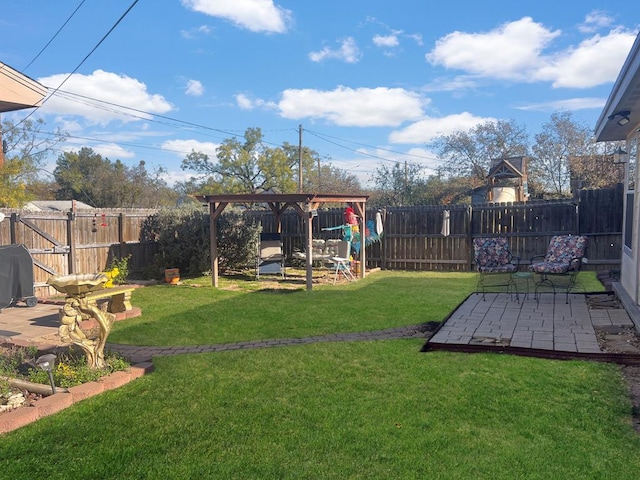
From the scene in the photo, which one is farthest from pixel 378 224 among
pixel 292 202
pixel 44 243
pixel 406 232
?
pixel 44 243

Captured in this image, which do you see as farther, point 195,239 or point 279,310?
point 195,239

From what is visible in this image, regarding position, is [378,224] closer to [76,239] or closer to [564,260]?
[564,260]

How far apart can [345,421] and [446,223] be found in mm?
9604

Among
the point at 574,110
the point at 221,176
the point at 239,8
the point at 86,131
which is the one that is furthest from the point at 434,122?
the point at 239,8

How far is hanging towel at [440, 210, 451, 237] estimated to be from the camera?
12.2 m

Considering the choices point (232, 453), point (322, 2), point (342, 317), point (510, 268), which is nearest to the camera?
point (232, 453)

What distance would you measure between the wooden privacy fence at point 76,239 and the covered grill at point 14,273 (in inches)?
89.0

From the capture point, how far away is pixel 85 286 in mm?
4031

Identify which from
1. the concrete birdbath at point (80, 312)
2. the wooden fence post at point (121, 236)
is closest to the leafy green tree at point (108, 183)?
the wooden fence post at point (121, 236)

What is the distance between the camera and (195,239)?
37.1ft

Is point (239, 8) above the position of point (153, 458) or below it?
above

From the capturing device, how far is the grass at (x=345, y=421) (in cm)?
261

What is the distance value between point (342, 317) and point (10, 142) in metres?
22.1

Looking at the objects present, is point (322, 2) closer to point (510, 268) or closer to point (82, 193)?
point (510, 268)
